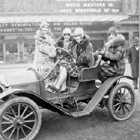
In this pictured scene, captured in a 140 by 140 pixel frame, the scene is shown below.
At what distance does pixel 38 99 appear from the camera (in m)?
3.82

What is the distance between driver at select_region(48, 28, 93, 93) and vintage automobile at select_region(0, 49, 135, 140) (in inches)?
5.6

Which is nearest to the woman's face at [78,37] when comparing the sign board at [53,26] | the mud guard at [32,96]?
the mud guard at [32,96]

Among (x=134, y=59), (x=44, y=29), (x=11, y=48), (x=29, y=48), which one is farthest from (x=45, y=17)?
(x=44, y=29)

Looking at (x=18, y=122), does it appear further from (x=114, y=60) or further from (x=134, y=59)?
(x=134, y=59)

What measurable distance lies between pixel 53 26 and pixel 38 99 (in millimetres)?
18341

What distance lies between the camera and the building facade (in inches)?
775

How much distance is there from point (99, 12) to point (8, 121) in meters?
17.9

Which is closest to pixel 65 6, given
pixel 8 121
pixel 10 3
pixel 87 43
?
pixel 10 3

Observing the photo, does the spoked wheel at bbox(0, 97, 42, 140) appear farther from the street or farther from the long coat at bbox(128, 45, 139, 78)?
the long coat at bbox(128, 45, 139, 78)

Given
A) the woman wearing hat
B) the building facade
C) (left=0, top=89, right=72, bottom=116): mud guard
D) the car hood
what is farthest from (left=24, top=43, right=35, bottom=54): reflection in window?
(left=0, top=89, right=72, bottom=116): mud guard

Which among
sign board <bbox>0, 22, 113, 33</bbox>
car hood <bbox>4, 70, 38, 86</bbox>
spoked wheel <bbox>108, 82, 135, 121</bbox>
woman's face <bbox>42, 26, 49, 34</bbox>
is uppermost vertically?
sign board <bbox>0, 22, 113, 33</bbox>

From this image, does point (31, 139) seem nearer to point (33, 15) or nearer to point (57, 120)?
point (57, 120)

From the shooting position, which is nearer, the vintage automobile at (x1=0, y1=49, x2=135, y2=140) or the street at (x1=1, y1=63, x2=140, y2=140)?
the vintage automobile at (x1=0, y1=49, x2=135, y2=140)

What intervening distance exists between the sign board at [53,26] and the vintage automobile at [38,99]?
55.0ft
